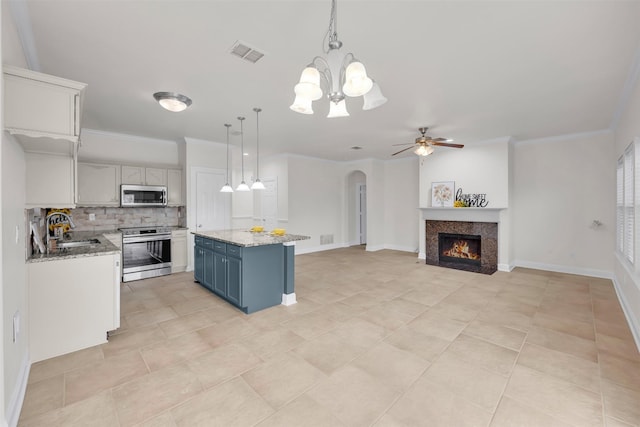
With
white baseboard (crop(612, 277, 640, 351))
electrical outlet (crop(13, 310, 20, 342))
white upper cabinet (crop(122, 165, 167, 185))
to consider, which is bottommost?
white baseboard (crop(612, 277, 640, 351))

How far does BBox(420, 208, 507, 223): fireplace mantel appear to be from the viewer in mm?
5898

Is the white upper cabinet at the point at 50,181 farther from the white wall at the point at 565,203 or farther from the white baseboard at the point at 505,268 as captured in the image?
the white wall at the point at 565,203

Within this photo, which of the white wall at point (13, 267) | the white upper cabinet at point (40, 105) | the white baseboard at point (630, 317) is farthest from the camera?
the white baseboard at point (630, 317)

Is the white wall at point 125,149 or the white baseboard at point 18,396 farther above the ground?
the white wall at point 125,149

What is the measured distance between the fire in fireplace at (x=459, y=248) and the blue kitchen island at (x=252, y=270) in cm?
425

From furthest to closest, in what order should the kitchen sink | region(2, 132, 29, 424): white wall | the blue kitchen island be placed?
the kitchen sink < the blue kitchen island < region(2, 132, 29, 424): white wall

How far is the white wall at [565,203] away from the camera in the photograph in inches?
207

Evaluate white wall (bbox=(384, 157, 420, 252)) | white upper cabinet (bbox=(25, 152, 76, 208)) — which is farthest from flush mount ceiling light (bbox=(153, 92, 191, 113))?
white wall (bbox=(384, 157, 420, 252))

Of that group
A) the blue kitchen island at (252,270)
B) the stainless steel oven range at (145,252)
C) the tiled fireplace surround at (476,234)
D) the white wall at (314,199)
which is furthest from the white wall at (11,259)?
the tiled fireplace surround at (476,234)

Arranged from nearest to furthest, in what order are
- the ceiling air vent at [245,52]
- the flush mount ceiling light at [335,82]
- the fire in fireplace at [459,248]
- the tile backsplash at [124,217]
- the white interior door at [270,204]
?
the flush mount ceiling light at [335,82] → the ceiling air vent at [245,52] → the tile backsplash at [124,217] → the fire in fireplace at [459,248] → the white interior door at [270,204]

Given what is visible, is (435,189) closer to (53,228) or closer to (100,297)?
(100,297)

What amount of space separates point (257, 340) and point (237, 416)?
105 cm

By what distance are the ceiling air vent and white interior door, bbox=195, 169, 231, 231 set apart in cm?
374

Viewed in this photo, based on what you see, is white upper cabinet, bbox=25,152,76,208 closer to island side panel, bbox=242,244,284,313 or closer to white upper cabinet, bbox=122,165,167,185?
island side panel, bbox=242,244,284,313
